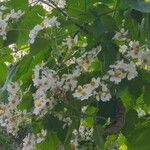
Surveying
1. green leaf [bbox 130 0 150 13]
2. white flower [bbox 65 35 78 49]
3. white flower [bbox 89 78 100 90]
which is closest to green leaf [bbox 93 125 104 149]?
white flower [bbox 89 78 100 90]

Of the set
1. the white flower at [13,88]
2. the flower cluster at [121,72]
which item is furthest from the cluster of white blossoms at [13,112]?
the flower cluster at [121,72]

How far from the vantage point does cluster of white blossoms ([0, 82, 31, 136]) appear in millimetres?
1188

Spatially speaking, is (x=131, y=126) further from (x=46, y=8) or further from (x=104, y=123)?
(x=46, y=8)

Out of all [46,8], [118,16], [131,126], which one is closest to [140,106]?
[131,126]

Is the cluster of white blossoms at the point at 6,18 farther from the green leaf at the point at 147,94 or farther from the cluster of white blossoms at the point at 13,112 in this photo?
the green leaf at the point at 147,94

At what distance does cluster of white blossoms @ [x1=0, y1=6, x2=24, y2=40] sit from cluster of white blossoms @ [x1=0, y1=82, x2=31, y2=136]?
0.14m

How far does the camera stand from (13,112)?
1202mm

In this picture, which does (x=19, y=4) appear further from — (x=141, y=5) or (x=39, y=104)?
(x=141, y=5)

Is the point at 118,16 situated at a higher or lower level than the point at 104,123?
higher

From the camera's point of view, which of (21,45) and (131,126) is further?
(21,45)

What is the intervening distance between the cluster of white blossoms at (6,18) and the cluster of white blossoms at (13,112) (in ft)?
0.46

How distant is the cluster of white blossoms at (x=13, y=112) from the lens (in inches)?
46.8

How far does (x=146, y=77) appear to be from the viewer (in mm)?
1120

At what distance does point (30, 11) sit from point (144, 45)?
332 mm
